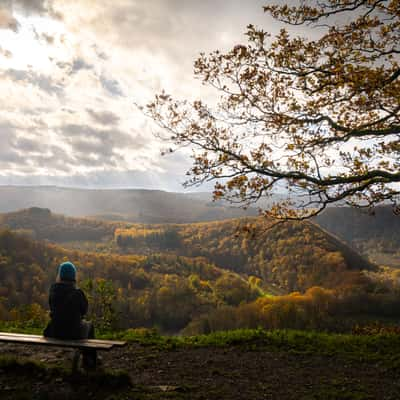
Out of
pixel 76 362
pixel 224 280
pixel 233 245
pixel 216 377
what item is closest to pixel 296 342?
pixel 216 377

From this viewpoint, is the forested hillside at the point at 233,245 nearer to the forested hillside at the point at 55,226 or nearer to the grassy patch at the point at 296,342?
the forested hillside at the point at 55,226

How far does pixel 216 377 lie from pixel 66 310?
2599 millimetres

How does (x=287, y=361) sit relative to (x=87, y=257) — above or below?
above

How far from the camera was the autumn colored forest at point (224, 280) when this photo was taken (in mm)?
51344

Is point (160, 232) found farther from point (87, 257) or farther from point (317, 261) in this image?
point (317, 261)

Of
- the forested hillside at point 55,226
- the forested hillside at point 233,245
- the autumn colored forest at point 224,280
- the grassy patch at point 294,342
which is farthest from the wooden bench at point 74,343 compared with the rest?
the forested hillside at point 55,226

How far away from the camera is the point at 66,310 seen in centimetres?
537

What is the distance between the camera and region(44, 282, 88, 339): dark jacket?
5.34 meters

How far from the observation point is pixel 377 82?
712cm

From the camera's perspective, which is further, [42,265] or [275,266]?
[275,266]

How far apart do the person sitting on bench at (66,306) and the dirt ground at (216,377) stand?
2.09ft

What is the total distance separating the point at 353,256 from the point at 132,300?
2413 inches

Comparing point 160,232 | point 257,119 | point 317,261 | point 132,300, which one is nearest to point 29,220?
point 160,232

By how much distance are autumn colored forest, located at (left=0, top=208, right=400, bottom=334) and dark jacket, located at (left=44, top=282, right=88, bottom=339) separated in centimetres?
2866
